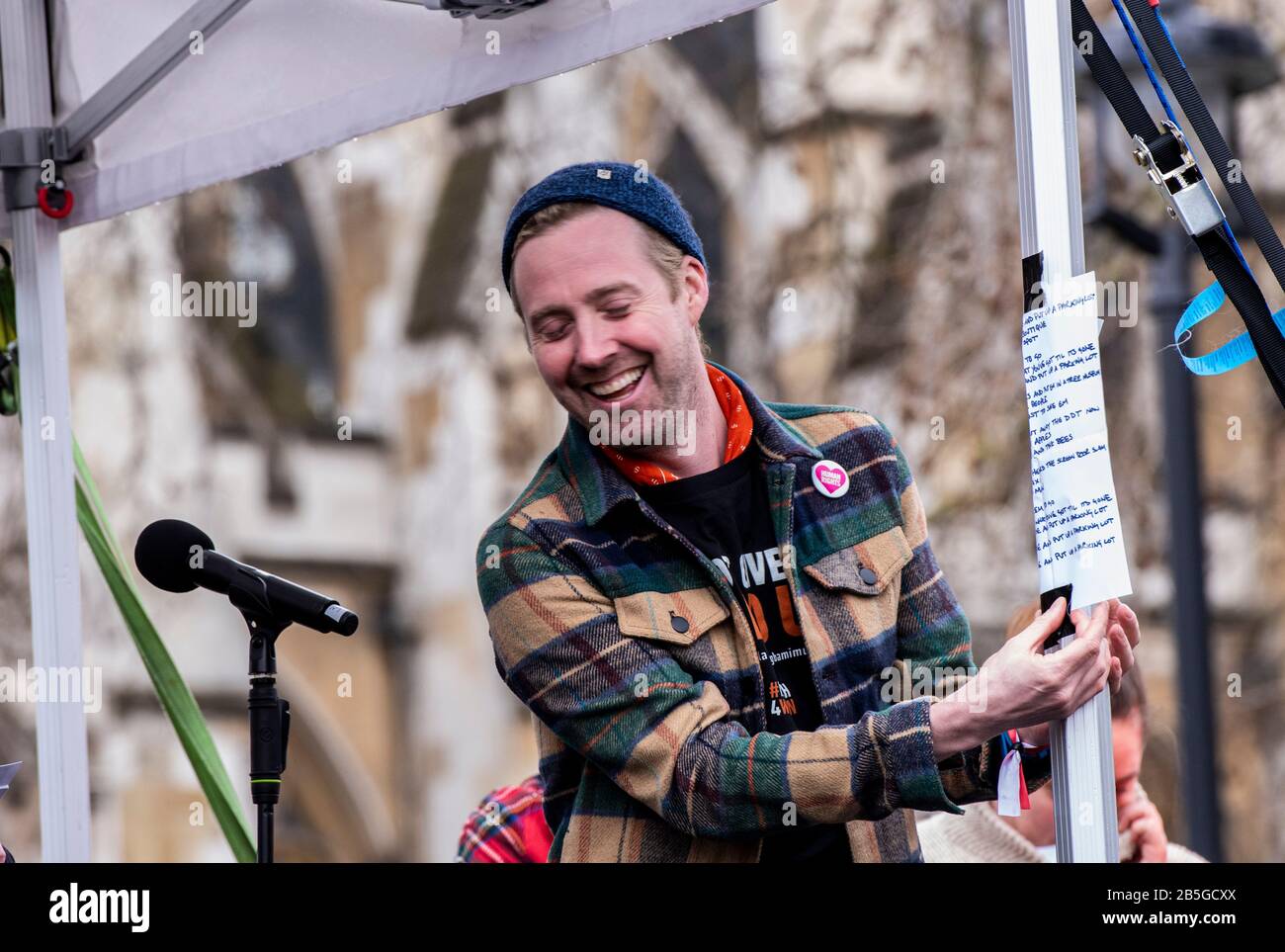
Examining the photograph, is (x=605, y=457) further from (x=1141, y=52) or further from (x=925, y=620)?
(x=1141, y=52)

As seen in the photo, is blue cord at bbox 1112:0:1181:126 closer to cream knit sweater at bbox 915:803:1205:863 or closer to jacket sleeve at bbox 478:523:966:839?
jacket sleeve at bbox 478:523:966:839

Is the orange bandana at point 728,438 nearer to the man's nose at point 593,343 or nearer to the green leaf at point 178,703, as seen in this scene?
the man's nose at point 593,343

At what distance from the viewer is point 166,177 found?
3729 millimetres

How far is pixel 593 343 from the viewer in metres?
2.93

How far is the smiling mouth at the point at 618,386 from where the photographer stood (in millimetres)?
2969

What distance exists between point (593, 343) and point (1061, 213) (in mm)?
701

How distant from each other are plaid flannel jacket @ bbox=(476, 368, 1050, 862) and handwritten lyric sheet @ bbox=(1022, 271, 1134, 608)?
0.29 meters

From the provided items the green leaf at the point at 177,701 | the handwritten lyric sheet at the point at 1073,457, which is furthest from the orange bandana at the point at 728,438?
the green leaf at the point at 177,701

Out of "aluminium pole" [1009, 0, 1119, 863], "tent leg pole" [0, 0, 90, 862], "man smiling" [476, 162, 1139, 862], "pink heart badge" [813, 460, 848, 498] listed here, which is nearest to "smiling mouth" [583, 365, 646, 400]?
"man smiling" [476, 162, 1139, 862]

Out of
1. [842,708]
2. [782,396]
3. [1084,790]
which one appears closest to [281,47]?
[842,708]

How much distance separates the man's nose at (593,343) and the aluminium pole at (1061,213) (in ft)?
2.02

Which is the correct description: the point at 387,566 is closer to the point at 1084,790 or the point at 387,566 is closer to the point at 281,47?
the point at 281,47

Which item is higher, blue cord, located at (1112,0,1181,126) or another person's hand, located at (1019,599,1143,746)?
blue cord, located at (1112,0,1181,126)

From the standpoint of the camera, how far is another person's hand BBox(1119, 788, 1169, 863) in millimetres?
4250
